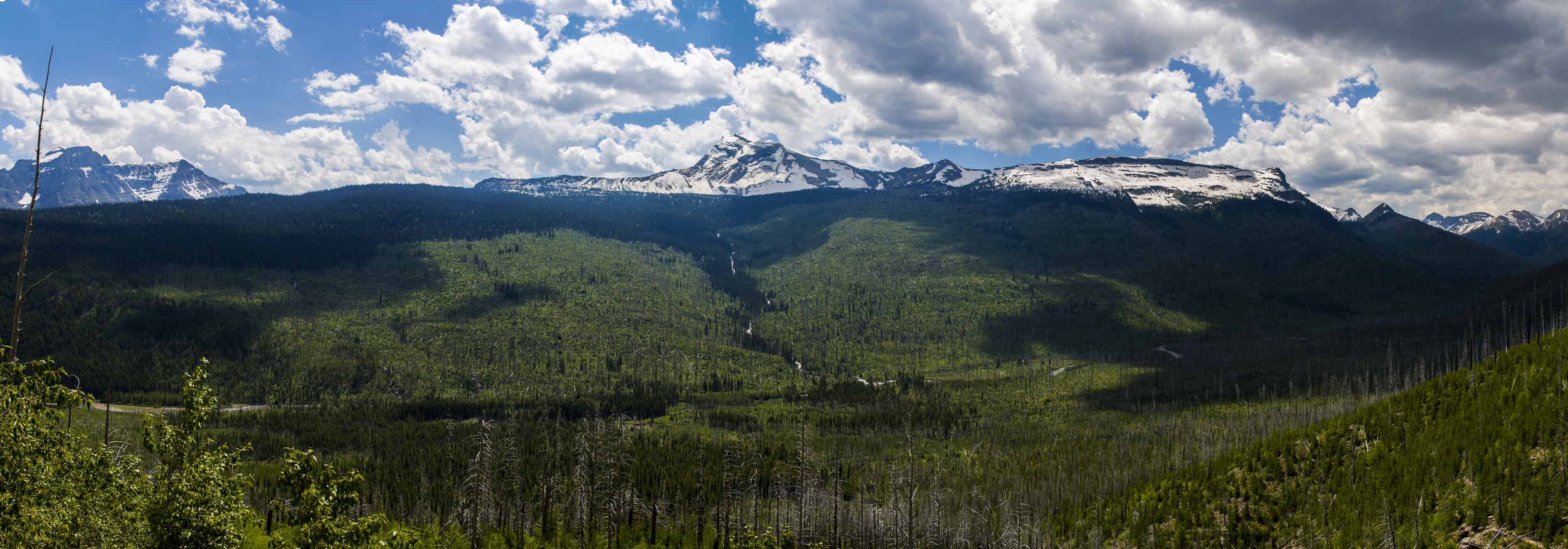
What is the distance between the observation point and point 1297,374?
192250 mm

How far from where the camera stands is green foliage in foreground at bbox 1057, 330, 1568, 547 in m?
52.2

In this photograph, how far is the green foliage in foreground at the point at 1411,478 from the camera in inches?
2057

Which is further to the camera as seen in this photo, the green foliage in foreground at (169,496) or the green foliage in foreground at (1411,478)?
the green foliage in foreground at (1411,478)

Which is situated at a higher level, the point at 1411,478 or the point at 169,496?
the point at 169,496

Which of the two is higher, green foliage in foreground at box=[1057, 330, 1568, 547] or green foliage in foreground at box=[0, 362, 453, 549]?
green foliage in foreground at box=[0, 362, 453, 549]

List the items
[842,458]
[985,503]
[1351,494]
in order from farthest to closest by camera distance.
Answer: [842,458] < [985,503] < [1351,494]

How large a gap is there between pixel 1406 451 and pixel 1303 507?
34.2ft

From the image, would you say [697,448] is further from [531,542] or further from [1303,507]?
[1303,507]

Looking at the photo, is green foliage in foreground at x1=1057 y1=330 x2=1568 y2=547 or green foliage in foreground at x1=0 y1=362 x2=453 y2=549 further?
green foliage in foreground at x1=1057 y1=330 x2=1568 y2=547

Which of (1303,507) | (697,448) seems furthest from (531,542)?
(1303,507)

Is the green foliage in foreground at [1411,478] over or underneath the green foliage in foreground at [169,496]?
underneath

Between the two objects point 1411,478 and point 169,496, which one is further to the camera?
point 1411,478

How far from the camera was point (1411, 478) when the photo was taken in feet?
201

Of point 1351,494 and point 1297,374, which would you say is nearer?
point 1351,494
